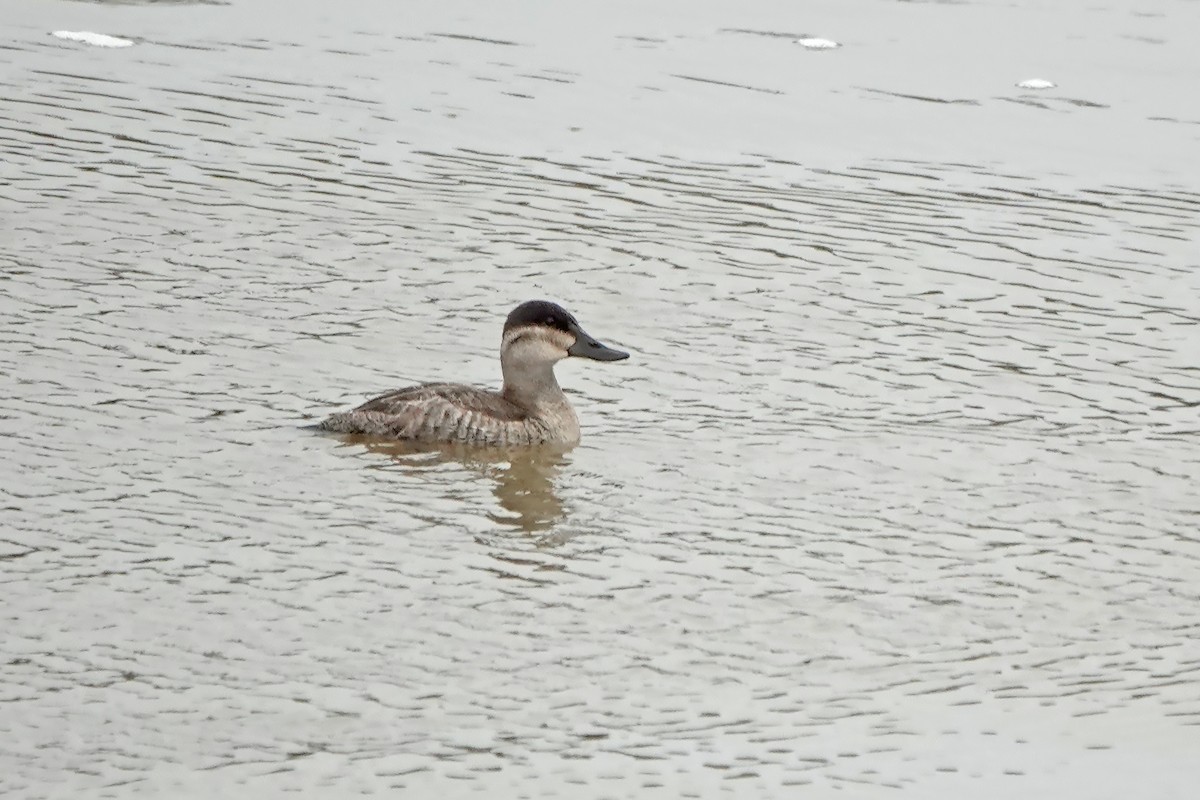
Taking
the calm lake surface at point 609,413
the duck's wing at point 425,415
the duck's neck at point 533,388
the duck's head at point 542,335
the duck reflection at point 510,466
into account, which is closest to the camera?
the calm lake surface at point 609,413

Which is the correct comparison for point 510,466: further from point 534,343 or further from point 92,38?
point 92,38

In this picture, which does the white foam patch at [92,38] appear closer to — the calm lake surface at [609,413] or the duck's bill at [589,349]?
the calm lake surface at [609,413]

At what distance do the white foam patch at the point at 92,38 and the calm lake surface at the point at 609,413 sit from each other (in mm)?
200

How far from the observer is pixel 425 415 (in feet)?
36.2

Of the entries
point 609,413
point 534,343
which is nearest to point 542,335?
point 534,343

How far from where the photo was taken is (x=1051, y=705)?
7.92 m

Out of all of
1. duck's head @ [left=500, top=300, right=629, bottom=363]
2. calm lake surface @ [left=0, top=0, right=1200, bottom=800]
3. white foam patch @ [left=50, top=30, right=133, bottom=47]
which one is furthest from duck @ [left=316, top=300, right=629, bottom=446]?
white foam patch @ [left=50, top=30, right=133, bottom=47]

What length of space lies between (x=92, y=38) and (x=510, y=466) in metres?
10.3

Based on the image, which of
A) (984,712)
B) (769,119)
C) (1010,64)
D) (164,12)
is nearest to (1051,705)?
(984,712)

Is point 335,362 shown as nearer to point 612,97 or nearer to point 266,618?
point 266,618

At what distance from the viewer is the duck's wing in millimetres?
10945

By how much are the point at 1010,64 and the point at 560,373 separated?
347 inches

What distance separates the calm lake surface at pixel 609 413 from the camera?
7539 mm

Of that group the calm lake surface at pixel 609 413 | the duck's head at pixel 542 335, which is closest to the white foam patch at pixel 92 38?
the calm lake surface at pixel 609 413
